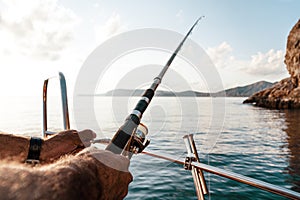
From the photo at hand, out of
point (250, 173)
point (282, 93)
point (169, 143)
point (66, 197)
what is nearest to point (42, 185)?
point (66, 197)

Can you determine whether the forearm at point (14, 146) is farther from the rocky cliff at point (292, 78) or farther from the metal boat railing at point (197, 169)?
the rocky cliff at point (292, 78)

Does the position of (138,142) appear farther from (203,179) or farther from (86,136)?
(203,179)

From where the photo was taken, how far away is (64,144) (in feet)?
5.58

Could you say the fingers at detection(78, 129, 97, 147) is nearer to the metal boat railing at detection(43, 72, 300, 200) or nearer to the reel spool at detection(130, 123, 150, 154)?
the metal boat railing at detection(43, 72, 300, 200)

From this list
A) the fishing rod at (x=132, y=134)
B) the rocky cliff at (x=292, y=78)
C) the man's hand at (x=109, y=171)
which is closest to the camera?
the man's hand at (x=109, y=171)

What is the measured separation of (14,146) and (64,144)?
0.30 meters

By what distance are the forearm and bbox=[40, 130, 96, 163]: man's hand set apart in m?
0.11

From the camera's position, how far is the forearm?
157 cm

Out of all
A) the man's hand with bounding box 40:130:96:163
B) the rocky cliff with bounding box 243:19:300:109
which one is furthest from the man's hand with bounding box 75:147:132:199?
the rocky cliff with bounding box 243:19:300:109

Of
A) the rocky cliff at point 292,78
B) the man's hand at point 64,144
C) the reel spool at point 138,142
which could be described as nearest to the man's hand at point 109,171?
the reel spool at point 138,142

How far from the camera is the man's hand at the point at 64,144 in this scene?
1634 millimetres

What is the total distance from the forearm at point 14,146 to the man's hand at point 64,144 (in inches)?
4.2

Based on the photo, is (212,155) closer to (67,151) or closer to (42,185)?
(67,151)

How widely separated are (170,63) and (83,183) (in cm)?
209
